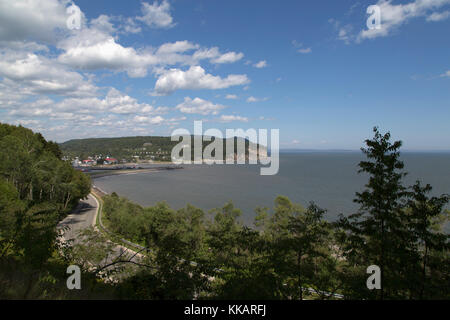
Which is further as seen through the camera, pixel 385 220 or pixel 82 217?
pixel 82 217

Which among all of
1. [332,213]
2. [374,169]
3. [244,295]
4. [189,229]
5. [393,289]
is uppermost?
[374,169]

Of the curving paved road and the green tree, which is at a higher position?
the green tree

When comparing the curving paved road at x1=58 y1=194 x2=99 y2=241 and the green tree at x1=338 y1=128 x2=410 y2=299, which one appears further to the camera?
the curving paved road at x1=58 y1=194 x2=99 y2=241

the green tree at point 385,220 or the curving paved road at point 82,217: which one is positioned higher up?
the green tree at point 385,220

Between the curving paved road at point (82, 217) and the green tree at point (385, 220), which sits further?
the curving paved road at point (82, 217)

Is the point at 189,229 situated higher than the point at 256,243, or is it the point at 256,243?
the point at 256,243

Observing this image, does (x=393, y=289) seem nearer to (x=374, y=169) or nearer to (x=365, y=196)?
(x=365, y=196)

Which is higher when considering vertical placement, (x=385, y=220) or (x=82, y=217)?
(x=385, y=220)
